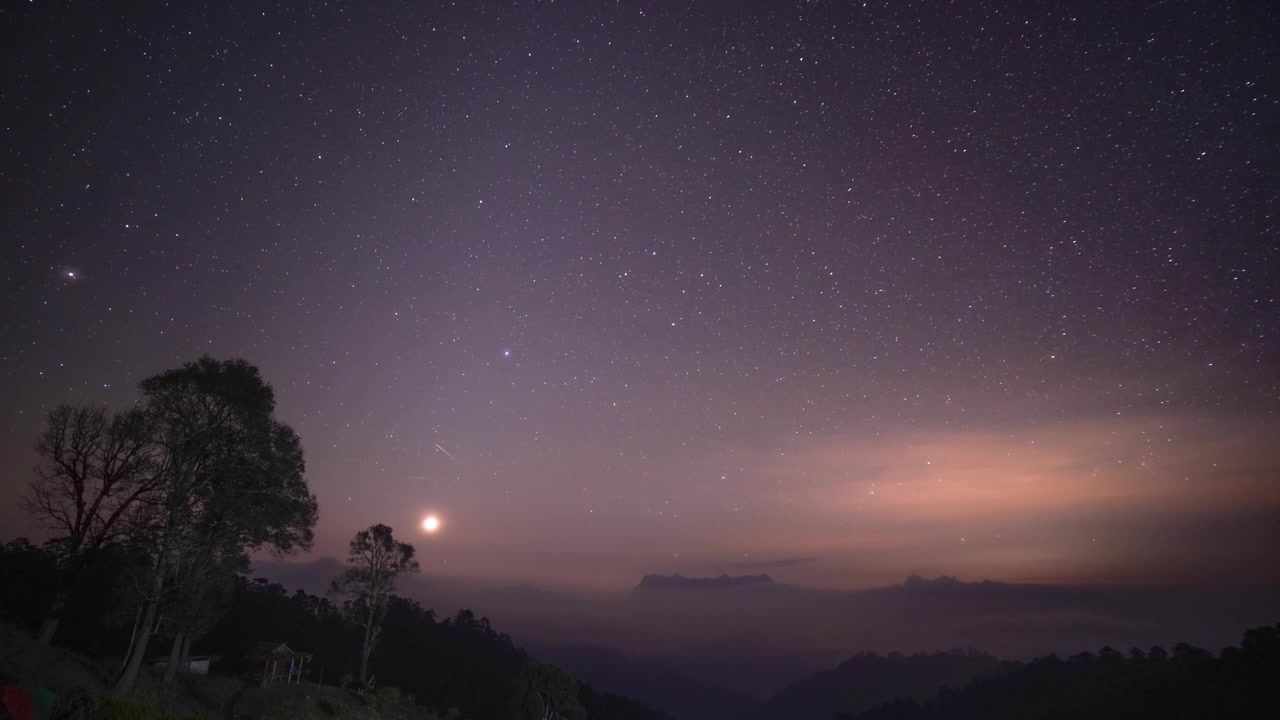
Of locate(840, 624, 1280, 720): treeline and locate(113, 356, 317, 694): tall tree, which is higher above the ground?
locate(113, 356, 317, 694): tall tree

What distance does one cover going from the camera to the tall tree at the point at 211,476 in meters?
18.1

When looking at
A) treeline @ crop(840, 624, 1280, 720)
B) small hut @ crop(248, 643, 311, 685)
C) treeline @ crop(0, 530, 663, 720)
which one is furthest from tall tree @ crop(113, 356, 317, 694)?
treeline @ crop(840, 624, 1280, 720)

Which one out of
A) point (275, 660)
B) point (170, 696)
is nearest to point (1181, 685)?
point (275, 660)

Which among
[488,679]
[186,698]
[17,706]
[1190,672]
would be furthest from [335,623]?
[1190,672]

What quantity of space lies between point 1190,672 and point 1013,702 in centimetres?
9057

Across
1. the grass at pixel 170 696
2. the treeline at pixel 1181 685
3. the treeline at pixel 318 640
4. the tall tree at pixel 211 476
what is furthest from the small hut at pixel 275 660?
the treeline at pixel 1181 685

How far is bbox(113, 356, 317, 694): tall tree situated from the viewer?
18062 mm

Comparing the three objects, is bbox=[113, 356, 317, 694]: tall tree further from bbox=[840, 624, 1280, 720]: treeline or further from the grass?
bbox=[840, 624, 1280, 720]: treeline

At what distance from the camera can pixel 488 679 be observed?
73250 mm

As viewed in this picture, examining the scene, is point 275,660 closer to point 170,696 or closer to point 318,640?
point 170,696

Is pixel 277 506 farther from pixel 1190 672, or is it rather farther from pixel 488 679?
pixel 1190 672

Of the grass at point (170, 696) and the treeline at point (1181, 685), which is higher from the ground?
the grass at point (170, 696)

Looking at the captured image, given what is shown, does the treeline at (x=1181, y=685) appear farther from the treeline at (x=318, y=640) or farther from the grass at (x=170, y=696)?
the grass at (x=170, y=696)

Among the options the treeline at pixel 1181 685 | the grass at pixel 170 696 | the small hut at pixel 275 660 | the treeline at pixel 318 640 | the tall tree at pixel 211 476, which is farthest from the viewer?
the treeline at pixel 1181 685
